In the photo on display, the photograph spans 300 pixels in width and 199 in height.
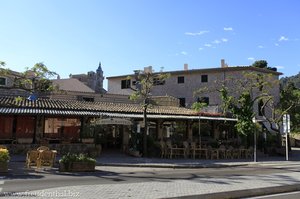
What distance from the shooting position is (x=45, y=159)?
16.8 metres

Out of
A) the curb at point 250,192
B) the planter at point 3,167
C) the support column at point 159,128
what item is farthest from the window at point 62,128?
the curb at point 250,192

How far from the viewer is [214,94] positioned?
4762cm

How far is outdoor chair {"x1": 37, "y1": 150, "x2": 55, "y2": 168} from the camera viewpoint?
1662 cm

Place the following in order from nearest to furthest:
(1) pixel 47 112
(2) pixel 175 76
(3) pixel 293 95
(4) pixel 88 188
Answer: (4) pixel 88 188 → (1) pixel 47 112 → (3) pixel 293 95 → (2) pixel 175 76

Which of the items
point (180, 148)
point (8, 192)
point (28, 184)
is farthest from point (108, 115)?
point (8, 192)

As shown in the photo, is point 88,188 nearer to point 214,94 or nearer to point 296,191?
point 296,191

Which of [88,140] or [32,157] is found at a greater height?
[88,140]

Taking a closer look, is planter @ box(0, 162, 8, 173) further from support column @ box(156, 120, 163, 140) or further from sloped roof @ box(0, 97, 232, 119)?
support column @ box(156, 120, 163, 140)

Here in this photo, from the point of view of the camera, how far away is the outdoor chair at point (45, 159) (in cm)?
1662

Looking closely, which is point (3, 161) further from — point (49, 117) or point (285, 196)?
point (49, 117)

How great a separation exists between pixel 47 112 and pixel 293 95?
1235 inches

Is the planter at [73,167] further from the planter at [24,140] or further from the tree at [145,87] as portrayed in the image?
the planter at [24,140]

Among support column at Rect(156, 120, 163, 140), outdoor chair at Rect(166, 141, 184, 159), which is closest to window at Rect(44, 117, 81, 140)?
support column at Rect(156, 120, 163, 140)

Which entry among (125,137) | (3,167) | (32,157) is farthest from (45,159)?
(125,137)
